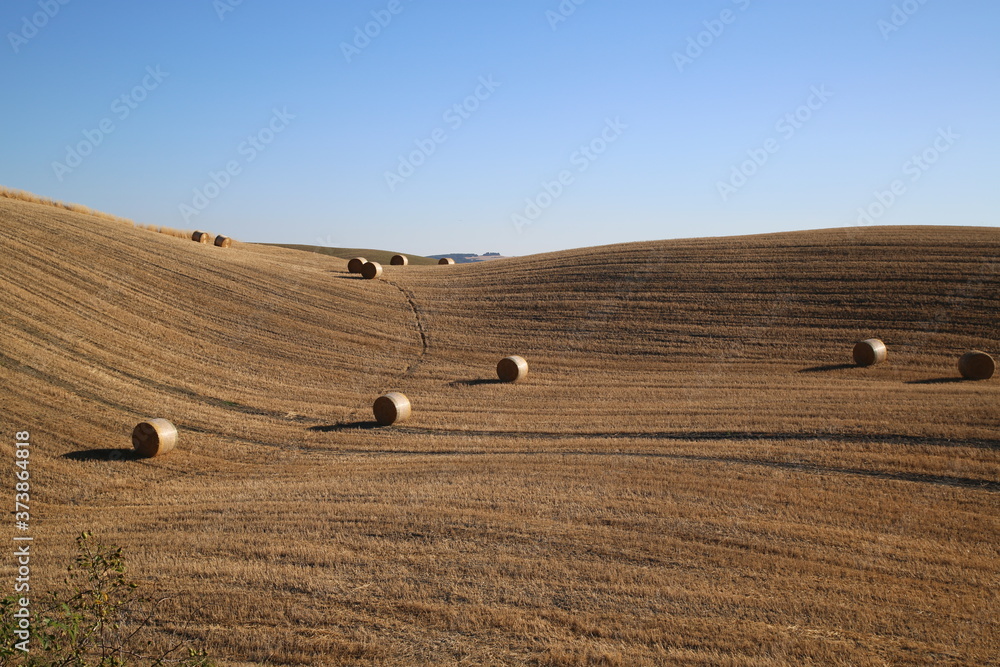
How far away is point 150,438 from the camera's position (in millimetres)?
13039

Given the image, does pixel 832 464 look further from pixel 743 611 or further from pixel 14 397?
pixel 14 397

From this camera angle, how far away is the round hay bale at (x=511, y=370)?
18984 mm

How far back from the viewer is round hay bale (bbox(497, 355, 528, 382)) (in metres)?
19.0

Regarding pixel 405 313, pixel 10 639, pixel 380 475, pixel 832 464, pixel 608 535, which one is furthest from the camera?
pixel 405 313

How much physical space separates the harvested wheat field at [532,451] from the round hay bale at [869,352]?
0.53m

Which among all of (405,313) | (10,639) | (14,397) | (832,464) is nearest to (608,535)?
(832,464)

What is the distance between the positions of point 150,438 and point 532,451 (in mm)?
7401

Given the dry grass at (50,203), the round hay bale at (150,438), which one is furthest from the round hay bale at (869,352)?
the dry grass at (50,203)

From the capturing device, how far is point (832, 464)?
1062 cm

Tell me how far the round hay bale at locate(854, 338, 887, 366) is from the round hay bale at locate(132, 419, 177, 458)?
17425 millimetres

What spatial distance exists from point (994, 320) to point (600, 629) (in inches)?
793

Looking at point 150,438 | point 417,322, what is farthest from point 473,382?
point 150,438

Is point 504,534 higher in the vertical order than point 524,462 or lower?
lower

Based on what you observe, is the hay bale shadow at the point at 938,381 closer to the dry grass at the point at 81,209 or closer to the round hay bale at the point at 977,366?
the round hay bale at the point at 977,366
